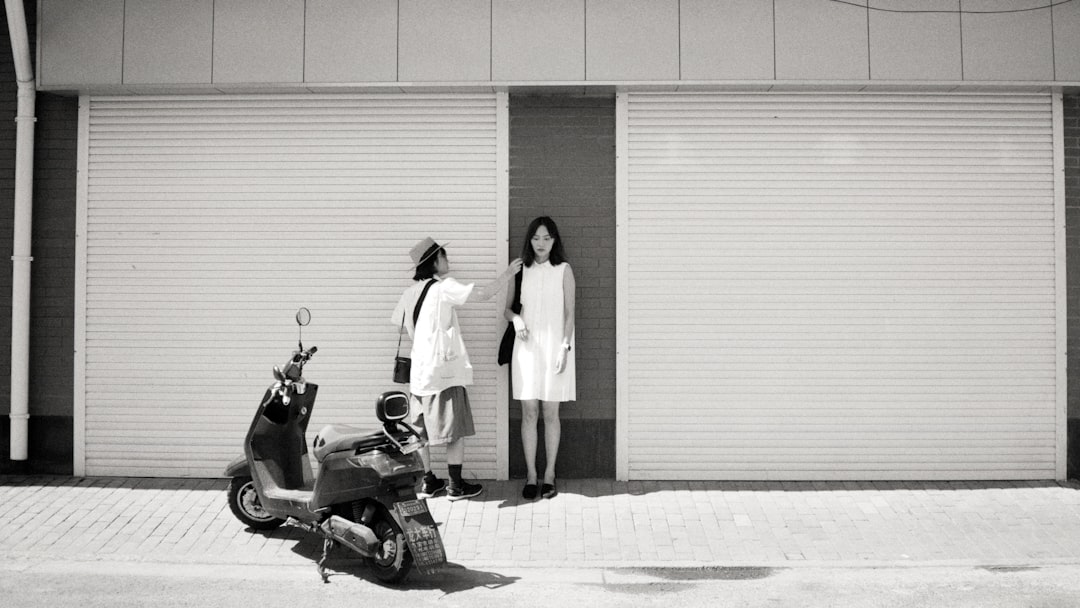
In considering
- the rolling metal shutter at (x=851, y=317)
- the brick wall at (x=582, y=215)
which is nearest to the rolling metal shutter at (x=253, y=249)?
the brick wall at (x=582, y=215)

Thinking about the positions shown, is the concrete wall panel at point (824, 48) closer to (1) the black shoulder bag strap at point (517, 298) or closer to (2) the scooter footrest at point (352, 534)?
(1) the black shoulder bag strap at point (517, 298)

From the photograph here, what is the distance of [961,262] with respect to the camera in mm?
7762

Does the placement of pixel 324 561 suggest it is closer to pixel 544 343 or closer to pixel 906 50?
pixel 544 343

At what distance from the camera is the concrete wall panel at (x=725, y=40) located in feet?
24.5

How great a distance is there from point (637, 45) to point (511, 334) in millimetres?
2486

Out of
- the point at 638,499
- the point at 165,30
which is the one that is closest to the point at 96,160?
the point at 165,30

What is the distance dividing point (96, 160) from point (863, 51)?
6306 mm

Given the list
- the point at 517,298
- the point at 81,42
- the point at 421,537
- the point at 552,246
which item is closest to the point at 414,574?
the point at 421,537

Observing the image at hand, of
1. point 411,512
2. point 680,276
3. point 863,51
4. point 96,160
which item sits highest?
point 863,51

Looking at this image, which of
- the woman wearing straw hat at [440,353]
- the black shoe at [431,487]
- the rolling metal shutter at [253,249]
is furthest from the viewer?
the rolling metal shutter at [253,249]

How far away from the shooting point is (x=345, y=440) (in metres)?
5.64

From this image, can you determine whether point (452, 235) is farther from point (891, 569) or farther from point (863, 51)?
point (891, 569)

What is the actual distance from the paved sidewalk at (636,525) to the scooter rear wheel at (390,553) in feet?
1.87

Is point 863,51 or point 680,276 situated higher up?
point 863,51
